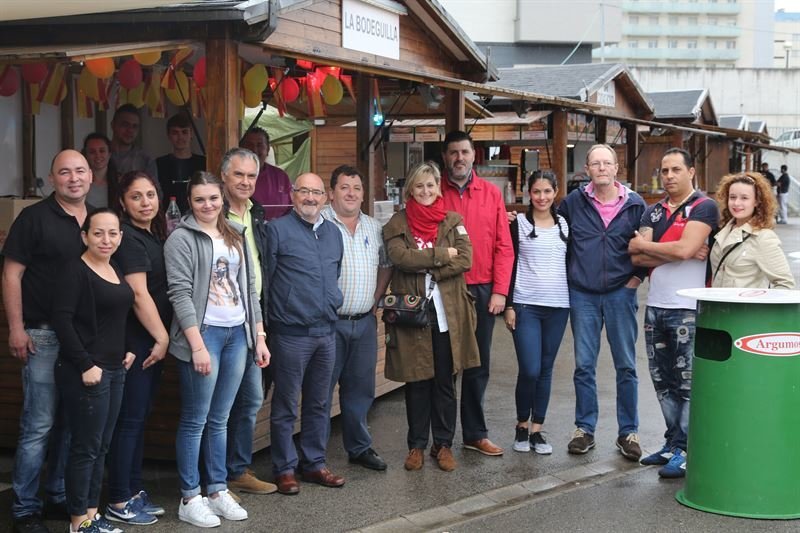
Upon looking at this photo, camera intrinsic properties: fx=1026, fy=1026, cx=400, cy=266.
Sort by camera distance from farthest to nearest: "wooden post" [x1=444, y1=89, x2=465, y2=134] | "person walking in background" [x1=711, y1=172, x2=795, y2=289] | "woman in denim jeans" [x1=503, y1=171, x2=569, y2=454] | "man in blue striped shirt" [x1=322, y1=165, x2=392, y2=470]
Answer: "wooden post" [x1=444, y1=89, x2=465, y2=134]
"woman in denim jeans" [x1=503, y1=171, x2=569, y2=454]
"man in blue striped shirt" [x1=322, y1=165, x2=392, y2=470]
"person walking in background" [x1=711, y1=172, x2=795, y2=289]

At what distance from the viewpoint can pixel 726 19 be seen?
119688 millimetres

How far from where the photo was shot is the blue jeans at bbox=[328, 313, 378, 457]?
19.7 feet

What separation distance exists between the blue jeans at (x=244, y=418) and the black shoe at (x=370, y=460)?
0.81 metres

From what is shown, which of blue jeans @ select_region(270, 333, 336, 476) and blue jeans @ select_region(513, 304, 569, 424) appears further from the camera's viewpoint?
blue jeans @ select_region(513, 304, 569, 424)

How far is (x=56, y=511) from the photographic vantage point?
515cm

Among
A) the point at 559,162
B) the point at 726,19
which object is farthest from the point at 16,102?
the point at 726,19

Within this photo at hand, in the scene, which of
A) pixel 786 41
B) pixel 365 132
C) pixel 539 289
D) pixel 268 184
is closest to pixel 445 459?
pixel 539 289

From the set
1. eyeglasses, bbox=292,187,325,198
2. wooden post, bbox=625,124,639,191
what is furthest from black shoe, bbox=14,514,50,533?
wooden post, bbox=625,124,639,191

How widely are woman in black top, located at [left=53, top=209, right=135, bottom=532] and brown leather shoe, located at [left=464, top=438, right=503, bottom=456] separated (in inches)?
102

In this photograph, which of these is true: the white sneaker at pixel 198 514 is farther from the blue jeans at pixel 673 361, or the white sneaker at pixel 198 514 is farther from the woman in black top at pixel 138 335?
the blue jeans at pixel 673 361

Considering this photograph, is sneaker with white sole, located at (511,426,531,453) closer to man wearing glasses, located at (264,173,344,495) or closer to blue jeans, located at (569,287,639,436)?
blue jeans, located at (569,287,639,436)

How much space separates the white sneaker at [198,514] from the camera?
5117 mm

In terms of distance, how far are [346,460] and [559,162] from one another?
1000 centimetres

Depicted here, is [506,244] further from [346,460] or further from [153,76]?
[153,76]
